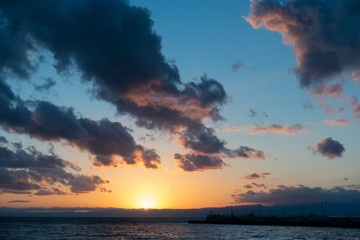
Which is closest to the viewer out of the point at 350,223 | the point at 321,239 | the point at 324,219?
the point at 321,239

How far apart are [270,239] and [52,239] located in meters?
74.5

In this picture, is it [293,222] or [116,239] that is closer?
[116,239]

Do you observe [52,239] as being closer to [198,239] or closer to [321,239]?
[198,239]

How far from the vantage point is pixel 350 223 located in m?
164

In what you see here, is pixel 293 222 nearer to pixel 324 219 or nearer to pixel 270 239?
pixel 324 219

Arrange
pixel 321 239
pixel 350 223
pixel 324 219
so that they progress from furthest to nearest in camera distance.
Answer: pixel 324 219 < pixel 350 223 < pixel 321 239

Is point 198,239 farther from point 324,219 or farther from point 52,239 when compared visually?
point 324,219

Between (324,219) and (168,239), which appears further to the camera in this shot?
(324,219)

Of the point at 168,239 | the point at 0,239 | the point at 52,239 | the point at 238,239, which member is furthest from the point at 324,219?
the point at 0,239

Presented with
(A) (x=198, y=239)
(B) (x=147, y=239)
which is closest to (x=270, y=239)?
(A) (x=198, y=239)

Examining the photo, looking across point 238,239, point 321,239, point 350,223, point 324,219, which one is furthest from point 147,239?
point 324,219

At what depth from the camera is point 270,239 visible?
105750 mm

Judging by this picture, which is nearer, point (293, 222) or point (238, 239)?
point (238, 239)

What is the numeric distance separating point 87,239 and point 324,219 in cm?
14904
